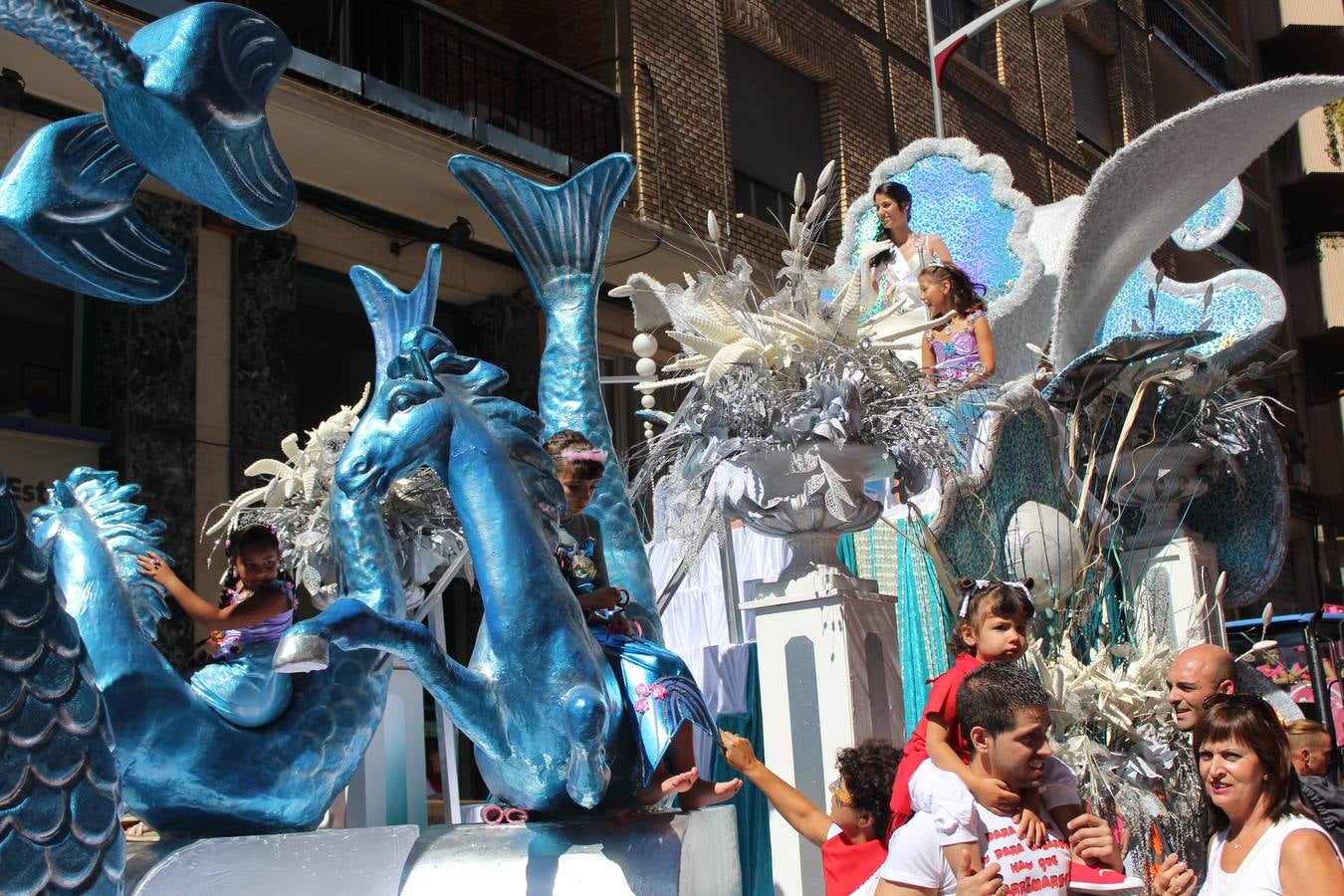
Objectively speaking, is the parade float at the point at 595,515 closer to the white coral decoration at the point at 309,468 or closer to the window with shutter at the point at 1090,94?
the white coral decoration at the point at 309,468

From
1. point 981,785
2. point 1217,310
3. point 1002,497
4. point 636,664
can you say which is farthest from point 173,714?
point 1217,310

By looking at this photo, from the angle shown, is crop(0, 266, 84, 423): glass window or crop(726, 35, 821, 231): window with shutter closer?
crop(0, 266, 84, 423): glass window

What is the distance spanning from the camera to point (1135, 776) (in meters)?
3.80

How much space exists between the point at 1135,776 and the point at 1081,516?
950 millimetres

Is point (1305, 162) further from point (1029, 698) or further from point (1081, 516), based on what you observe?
point (1029, 698)

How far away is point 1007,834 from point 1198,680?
3.93 ft

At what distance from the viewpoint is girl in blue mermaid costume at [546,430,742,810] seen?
2.62 m

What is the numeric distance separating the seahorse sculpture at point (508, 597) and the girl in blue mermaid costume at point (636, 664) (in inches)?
1.3

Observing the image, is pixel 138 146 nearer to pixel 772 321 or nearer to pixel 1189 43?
pixel 772 321

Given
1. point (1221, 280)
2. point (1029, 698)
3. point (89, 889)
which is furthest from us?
point (1221, 280)

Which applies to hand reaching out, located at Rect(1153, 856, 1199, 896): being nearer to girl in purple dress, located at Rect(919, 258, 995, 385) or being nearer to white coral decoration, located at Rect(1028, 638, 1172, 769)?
white coral decoration, located at Rect(1028, 638, 1172, 769)

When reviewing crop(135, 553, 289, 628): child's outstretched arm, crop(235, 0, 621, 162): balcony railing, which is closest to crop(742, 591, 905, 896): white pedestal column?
crop(135, 553, 289, 628): child's outstretched arm

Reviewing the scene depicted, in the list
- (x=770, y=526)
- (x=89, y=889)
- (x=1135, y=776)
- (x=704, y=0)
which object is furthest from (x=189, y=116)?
(x=704, y=0)

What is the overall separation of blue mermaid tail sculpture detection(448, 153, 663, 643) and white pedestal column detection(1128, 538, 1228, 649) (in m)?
2.26
